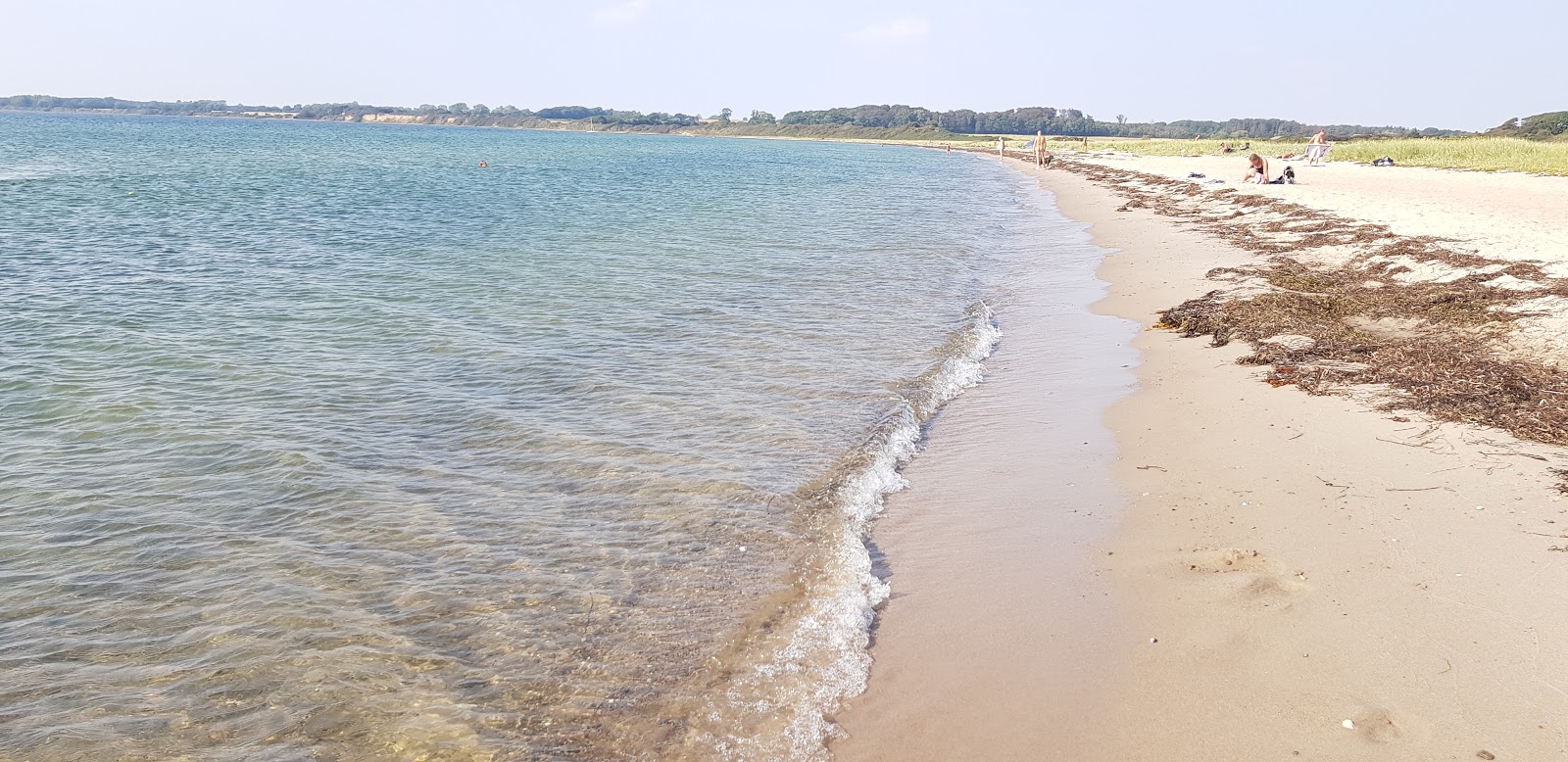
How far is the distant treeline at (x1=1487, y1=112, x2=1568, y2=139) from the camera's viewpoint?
60800mm

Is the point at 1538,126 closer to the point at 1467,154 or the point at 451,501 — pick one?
the point at 1467,154

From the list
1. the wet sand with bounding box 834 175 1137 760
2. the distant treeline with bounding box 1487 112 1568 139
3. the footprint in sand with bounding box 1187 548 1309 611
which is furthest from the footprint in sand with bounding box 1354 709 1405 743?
the distant treeline with bounding box 1487 112 1568 139

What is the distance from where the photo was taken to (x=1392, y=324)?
9.61 meters

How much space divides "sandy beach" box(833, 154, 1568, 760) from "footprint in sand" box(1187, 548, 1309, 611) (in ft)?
0.04

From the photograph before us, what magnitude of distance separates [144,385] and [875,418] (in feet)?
22.3

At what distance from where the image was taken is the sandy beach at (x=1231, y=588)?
3486 mm

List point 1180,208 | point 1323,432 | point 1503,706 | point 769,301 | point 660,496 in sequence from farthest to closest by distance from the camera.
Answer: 1. point 1180,208
2. point 769,301
3. point 1323,432
4. point 660,496
5. point 1503,706

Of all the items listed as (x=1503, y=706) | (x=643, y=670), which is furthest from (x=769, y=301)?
(x=1503, y=706)

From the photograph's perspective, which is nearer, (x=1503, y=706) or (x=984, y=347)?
(x=1503, y=706)

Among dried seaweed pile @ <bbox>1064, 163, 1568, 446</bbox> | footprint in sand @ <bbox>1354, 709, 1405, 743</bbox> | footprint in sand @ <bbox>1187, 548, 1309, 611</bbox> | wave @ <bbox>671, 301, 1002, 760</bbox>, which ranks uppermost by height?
dried seaweed pile @ <bbox>1064, 163, 1568, 446</bbox>

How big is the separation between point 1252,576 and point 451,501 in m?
4.84

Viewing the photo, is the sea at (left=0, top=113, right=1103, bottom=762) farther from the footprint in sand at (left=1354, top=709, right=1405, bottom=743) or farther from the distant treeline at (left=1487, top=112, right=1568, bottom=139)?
the distant treeline at (left=1487, top=112, right=1568, bottom=139)

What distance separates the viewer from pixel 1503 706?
3422 millimetres

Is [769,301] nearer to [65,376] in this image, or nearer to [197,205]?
[65,376]
